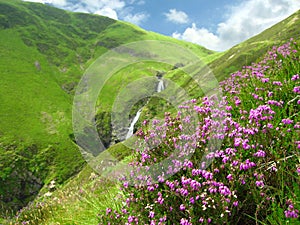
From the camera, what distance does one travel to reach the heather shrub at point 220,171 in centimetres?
341

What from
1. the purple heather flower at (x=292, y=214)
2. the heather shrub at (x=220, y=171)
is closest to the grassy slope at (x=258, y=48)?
the heather shrub at (x=220, y=171)

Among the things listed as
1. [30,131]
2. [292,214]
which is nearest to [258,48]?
[292,214]

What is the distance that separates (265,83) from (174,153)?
3.21 meters

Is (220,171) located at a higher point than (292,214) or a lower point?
higher

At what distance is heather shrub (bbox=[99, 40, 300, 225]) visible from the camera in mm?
3414

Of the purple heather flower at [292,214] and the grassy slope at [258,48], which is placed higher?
the grassy slope at [258,48]

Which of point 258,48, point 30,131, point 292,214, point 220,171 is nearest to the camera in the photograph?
point 292,214

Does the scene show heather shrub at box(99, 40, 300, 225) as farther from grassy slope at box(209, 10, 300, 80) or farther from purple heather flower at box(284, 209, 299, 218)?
grassy slope at box(209, 10, 300, 80)

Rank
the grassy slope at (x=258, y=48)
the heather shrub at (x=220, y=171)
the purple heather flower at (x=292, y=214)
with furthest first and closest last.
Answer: the grassy slope at (x=258, y=48)
the heather shrub at (x=220, y=171)
the purple heather flower at (x=292, y=214)

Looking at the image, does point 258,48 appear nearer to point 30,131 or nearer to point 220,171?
point 220,171

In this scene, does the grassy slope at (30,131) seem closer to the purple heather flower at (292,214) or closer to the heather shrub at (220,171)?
the heather shrub at (220,171)

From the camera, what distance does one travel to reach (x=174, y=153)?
184 inches

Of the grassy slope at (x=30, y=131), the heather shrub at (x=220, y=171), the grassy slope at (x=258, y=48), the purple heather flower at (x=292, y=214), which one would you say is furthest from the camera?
the grassy slope at (x=30, y=131)

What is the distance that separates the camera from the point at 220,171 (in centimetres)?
391
